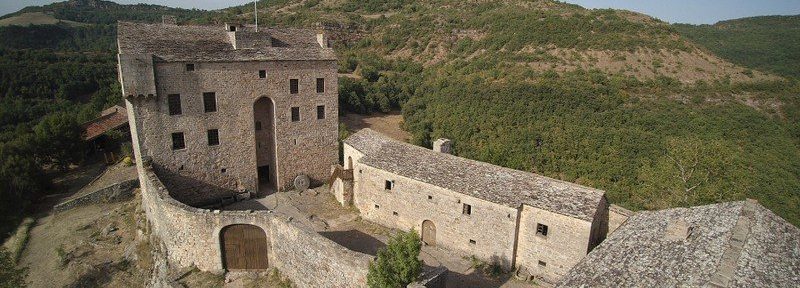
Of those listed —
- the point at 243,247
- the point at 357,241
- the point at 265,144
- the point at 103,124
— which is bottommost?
the point at 357,241

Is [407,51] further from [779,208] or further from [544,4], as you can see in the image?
[779,208]

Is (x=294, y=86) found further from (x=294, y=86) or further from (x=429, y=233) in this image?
(x=429, y=233)

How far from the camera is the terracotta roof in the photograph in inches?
1602

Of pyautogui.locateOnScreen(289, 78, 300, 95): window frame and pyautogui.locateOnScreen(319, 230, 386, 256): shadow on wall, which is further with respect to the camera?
pyautogui.locateOnScreen(289, 78, 300, 95): window frame

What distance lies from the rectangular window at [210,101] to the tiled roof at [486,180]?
8.75 metres

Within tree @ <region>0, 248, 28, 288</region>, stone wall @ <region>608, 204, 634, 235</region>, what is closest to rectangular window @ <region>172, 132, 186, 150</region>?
tree @ <region>0, 248, 28, 288</region>

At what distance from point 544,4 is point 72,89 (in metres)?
79.0

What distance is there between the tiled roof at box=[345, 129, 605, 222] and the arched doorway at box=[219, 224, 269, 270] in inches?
273

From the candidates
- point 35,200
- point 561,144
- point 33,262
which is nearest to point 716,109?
point 561,144

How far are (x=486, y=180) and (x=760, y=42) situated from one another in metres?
96.9

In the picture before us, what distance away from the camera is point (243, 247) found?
1898cm

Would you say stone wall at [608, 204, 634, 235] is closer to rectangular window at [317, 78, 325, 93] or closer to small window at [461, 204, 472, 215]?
small window at [461, 204, 472, 215]

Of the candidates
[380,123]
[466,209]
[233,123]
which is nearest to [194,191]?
[233,123]

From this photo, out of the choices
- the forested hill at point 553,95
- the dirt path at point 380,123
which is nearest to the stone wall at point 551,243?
the forested hill at point 553,95
